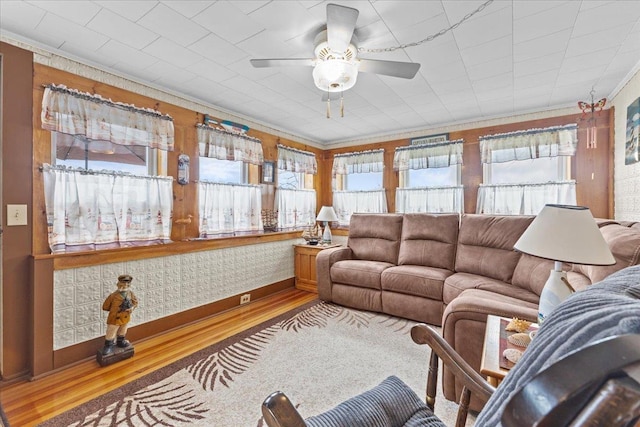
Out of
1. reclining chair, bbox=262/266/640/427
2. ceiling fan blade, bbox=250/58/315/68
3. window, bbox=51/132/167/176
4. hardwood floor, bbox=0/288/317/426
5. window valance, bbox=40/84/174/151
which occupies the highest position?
ceiling fan blade, bbox=250/58/315/68

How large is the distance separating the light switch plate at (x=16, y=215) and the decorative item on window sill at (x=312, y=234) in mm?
3099

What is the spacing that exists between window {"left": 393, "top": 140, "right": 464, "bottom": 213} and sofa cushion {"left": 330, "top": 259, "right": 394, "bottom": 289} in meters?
1.28

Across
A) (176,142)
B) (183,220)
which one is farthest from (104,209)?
(176,142)

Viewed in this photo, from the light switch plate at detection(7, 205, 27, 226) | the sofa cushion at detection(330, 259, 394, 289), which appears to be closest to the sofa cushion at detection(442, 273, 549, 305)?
the sofa cushion at detection(330, 259, 394, 289)

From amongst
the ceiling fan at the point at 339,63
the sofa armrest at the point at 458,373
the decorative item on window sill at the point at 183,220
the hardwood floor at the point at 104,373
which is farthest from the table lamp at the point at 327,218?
the sofa armrest at the point at 458,373

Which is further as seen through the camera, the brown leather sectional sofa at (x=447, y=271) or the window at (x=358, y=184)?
the window at (x=358, y=184)

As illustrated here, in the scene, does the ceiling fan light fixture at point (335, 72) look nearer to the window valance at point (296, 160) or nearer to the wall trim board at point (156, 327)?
the window valance at point (296, 160)

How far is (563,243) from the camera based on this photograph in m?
1.26

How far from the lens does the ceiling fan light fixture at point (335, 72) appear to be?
1920 mm

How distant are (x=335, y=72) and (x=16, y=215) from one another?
2.46m

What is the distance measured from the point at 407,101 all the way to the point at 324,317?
259 centimetres

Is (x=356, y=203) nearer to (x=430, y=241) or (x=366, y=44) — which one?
(x=430, y=241)

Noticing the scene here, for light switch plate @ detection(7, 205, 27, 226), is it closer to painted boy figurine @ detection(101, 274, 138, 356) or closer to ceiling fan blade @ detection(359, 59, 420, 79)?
painted boy figurine @ detection(101, 274, 138, 356)

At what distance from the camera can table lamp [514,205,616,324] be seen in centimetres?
123
